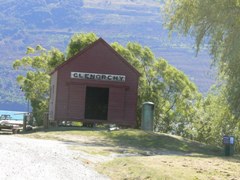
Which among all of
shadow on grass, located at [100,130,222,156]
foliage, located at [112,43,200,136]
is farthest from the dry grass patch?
foliage, located at [112,43,200,136]

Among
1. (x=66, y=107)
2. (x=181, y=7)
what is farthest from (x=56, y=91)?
(x=181, y=7)

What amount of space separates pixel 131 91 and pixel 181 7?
36.0ft

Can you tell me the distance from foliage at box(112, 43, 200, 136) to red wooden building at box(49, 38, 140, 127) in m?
13.6

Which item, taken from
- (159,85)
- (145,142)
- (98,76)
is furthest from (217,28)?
(159,85)

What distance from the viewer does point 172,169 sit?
1579 centimetres

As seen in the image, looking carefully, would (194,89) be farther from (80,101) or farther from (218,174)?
(218,174)

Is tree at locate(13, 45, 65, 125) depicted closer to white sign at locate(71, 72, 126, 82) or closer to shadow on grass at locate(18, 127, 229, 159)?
white sign at locate(71, 72, 126, 82)

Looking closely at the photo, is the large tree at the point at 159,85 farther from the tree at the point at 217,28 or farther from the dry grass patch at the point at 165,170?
the dry grass patch at the point at 165,170

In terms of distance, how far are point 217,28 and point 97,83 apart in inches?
544

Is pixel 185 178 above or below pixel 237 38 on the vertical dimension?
below

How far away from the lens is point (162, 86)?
54.1 meters

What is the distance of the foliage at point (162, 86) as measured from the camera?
5334 centimetres

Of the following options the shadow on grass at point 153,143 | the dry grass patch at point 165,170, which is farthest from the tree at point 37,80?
the dry grass patch at point 165,170

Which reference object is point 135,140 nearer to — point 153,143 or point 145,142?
point 145,142
